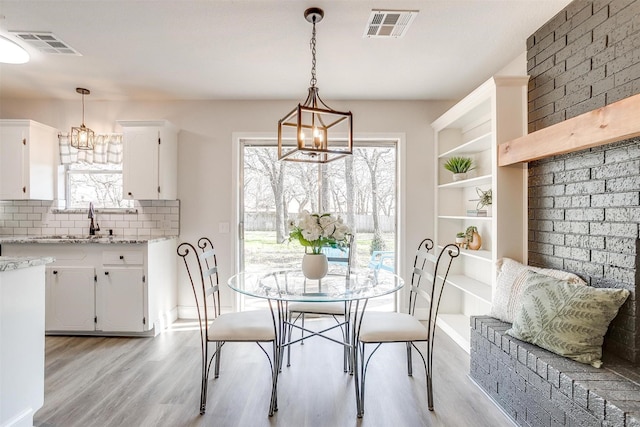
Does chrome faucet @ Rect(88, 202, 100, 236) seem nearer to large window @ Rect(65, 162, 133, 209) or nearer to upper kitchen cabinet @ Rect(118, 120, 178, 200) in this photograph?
large window @ Rect(65, 162, 133, 209)

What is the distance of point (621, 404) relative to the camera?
1309 millimetres

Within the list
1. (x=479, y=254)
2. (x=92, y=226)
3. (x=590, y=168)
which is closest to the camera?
(x=590, y=168)

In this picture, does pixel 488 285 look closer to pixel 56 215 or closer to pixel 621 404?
pixel 621 404

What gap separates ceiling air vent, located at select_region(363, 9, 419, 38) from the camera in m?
2.10

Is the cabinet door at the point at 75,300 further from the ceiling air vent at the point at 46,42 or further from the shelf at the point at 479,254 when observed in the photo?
the shelf at the point at 479,254

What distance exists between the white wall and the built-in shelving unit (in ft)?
0.65

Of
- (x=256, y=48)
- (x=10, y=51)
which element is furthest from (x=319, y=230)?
(x=10, y=51)

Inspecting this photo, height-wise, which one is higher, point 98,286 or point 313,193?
point 313,193

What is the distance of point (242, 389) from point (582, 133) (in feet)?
8.47

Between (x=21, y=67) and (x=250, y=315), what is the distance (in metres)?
3.03

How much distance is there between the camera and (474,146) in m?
3.08

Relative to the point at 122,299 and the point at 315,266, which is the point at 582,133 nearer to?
the point at 315,266

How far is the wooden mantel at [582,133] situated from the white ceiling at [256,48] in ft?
2.74

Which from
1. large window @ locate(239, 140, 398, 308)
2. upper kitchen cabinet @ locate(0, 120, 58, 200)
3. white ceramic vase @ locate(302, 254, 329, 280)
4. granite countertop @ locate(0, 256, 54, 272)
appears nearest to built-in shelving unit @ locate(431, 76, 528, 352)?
large window @ locate(239, 140, 398, 308)
